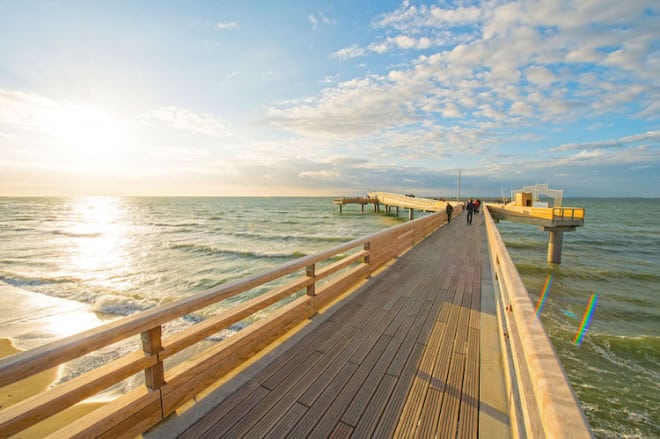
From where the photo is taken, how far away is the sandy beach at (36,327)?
4.40 meters

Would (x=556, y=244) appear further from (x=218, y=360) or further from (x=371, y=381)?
Answer: (x=218, y=360)

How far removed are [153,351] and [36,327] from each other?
27.1 ft

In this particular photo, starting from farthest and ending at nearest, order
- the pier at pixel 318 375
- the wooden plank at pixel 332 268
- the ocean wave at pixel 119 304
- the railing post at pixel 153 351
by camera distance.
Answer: the ocean wave at pixel 119 304 → the wooden plank at pixel 332 268 → the railing post at pixel 153 351 → the pier at pixel 318 375

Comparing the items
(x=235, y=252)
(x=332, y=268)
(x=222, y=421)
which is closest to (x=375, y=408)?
(x=222, y=421)

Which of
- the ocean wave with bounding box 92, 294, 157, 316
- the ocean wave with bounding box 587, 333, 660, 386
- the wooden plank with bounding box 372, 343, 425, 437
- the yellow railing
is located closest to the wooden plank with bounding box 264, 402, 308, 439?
the wooden plank with bounding box 372, 343, 425, 437

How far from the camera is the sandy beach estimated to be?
4402mm

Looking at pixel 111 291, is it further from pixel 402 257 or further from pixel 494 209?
pixel 494 209

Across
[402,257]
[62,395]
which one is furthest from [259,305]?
[402,257]

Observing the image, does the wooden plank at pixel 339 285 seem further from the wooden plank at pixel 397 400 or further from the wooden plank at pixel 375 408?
the wooden plank at pixel 375 408

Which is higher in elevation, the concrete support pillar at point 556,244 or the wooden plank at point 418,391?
the wooden plank at point 418,391

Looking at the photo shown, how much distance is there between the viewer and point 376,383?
112 inches

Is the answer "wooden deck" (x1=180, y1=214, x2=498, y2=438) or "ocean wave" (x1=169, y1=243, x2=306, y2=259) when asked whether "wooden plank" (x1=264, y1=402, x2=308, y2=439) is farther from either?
"ocean wave" (x1=169, y1=243, x2=306, y2=259)

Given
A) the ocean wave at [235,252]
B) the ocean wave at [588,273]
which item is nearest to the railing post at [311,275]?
the ocean wave at [235,252]

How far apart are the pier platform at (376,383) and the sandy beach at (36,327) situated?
3242mm
